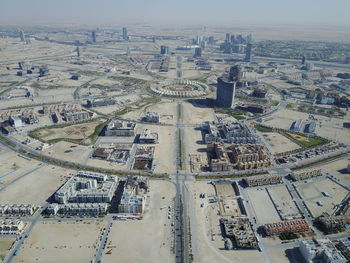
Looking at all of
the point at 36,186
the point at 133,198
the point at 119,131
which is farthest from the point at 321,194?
the point at 36,186

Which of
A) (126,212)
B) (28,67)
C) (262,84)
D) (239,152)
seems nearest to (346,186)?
(239,152)

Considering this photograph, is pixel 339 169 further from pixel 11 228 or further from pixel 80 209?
pixel 11 228

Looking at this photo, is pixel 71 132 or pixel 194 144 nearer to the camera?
pixel 194 144

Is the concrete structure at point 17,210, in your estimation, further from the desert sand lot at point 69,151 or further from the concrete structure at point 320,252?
the concrete structure at point 320,252

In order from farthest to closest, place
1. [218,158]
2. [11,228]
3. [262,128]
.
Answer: [262,128] < [218,158] < [11,228]

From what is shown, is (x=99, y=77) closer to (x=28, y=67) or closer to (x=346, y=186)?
(x=28, y=67)

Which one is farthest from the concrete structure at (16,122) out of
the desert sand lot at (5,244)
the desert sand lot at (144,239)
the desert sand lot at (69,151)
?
the desert sand lot at (144,239)

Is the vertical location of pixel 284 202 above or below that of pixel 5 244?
above
